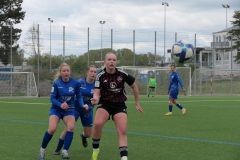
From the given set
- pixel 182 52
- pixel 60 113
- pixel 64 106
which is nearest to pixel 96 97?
pixel 64 106

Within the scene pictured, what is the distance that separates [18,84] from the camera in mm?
33281

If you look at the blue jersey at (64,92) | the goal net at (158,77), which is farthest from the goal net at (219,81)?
the blue jersey at (64,92)

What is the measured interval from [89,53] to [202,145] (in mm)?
27465

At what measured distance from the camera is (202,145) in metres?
9.38

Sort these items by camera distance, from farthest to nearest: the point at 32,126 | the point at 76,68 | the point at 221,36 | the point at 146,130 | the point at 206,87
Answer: the point at 221,36 → the point at 206,87 → the point at 76,68 → the point at 32,126 → the point at 146,130

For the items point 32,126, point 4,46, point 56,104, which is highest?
point 4,46

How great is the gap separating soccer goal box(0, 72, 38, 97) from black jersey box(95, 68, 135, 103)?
87.2ft

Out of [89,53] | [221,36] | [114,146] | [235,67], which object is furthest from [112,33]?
[221,36]

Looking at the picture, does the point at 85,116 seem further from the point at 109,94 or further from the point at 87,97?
the point at 109,94

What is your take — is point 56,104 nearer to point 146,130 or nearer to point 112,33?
point 146,130

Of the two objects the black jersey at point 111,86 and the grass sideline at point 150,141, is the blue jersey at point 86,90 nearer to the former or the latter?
the grass sideline at point 150,141

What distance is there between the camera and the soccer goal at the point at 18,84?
32750 mm

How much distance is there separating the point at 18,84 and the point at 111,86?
27123 millimetres

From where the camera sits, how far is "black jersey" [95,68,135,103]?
7203 mm
